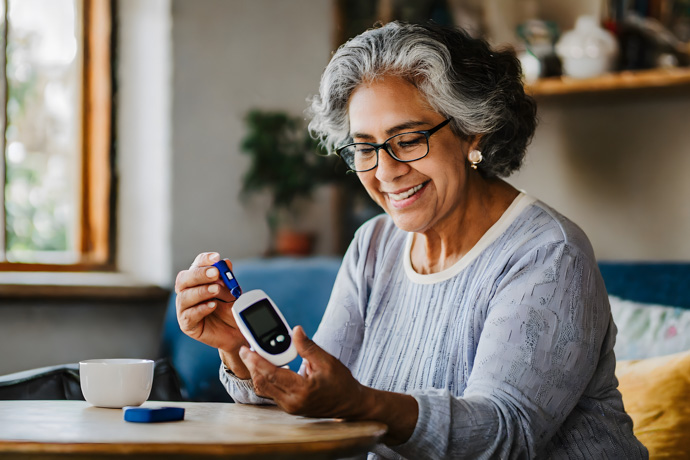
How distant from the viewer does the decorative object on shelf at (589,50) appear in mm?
2580

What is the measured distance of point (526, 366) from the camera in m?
1.09

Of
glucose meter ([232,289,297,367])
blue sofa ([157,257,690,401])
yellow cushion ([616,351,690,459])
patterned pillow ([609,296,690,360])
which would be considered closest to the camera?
glucose meter ([232,289,297,367])

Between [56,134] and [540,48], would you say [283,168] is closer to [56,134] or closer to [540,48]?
[56,134]

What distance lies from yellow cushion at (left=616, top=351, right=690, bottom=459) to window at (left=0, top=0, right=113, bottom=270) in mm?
1845

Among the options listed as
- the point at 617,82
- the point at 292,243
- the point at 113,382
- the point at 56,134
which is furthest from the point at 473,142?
the point at 56,134

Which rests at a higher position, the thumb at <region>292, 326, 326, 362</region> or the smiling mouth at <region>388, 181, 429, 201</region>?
the smiling mouth at <region>388, 181, 429, 201</region>

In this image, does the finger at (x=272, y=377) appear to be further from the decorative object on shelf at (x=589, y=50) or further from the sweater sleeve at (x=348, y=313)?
the decorative object on shelf at (x=589, y=50)

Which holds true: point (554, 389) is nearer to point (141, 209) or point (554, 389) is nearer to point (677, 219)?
point (677, 219)

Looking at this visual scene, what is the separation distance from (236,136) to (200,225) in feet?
1.17

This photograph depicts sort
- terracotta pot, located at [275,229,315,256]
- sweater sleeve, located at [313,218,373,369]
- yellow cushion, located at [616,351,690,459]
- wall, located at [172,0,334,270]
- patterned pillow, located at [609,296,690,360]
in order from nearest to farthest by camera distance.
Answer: sweater sleeve, located at [313,218,373,369], yellow cushion, located at [616,351,690,459], patterned pillow, located at [609,296,690,360], wall, located at [172,0,334,270], terracotta pot, located at [275,229,315,256]

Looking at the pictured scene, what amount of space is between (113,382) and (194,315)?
149 millimetres

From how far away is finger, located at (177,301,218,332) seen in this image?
120cm

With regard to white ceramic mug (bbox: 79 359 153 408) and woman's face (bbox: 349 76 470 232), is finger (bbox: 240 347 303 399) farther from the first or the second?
woman's face (bbox: 349 76 470 232)

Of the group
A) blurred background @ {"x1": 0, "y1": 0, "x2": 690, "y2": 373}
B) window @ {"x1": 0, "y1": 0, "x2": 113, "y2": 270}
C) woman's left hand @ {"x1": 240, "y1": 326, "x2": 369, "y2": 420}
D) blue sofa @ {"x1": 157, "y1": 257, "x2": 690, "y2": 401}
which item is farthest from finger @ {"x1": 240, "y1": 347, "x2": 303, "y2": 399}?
window @ {"x1": 0, "y1": 0, "x2": 113, "y2": 270}
